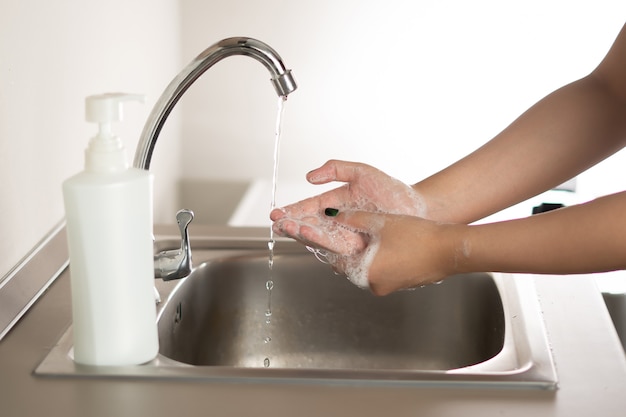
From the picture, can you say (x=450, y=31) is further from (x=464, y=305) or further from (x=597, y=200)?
(x=597, y=200)

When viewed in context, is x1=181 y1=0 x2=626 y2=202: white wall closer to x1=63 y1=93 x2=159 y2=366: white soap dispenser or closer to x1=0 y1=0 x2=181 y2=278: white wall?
x1=0 y1=0 x2=181 y2=278: white wall

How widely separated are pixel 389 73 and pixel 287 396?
163cm

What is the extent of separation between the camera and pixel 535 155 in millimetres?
1190

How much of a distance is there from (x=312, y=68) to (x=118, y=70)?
85 centimetres

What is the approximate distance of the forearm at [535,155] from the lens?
117 cm

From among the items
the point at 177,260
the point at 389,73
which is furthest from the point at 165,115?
the point at 389,73

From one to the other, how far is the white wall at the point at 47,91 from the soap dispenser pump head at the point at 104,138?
0.94 ft

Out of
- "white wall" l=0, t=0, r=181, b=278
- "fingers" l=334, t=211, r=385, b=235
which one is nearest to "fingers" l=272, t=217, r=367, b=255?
"fingers" l=334, t=211, r=385, b=235

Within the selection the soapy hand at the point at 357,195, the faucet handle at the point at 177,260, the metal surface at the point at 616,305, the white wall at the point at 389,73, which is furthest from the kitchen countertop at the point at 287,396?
the white wall at the point at 389,73

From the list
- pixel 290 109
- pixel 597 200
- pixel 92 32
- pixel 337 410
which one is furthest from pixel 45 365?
pixel 290 109

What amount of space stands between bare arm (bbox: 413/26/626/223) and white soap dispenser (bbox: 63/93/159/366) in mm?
457

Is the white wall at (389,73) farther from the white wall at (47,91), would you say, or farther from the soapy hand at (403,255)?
the soapy hand at (403,255)

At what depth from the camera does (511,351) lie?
1.01 metres

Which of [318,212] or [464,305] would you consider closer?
[318,212]
